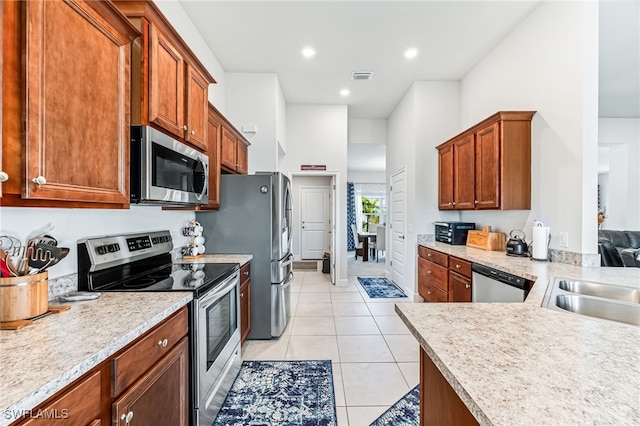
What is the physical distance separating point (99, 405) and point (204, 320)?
2.41ft

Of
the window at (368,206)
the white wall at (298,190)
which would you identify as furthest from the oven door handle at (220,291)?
the window at (368,206)

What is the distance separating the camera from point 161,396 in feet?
4.01

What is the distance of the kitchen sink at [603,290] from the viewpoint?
5.09ft

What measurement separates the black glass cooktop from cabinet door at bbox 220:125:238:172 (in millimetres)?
1186

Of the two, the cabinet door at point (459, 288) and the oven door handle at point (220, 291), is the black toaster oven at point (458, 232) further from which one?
the oven door handle at point (220, 291)

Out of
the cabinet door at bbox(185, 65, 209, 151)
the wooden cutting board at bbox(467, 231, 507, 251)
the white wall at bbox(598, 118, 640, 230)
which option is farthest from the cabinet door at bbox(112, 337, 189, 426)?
the white wall at bbox(598, 118, 640, 230)

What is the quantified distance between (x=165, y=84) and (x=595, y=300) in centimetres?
259

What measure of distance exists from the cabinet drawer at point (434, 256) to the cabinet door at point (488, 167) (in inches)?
26.6

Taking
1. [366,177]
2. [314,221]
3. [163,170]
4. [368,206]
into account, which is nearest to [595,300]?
[163,170]

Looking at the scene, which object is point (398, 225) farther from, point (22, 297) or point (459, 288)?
point (22, 297)

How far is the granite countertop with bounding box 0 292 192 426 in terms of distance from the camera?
0.68 meters

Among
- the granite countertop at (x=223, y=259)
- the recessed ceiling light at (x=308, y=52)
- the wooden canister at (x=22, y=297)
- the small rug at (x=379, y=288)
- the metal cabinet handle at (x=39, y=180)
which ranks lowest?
the small rug at (x=379, y=288)

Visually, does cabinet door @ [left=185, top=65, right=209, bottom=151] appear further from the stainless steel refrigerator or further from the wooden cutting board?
the wooden cutting board

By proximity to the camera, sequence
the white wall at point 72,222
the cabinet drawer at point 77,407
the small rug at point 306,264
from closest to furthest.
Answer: the cabinet drawer at point 77,407, the white wall at point 72,222, the small rug at point 306,264
